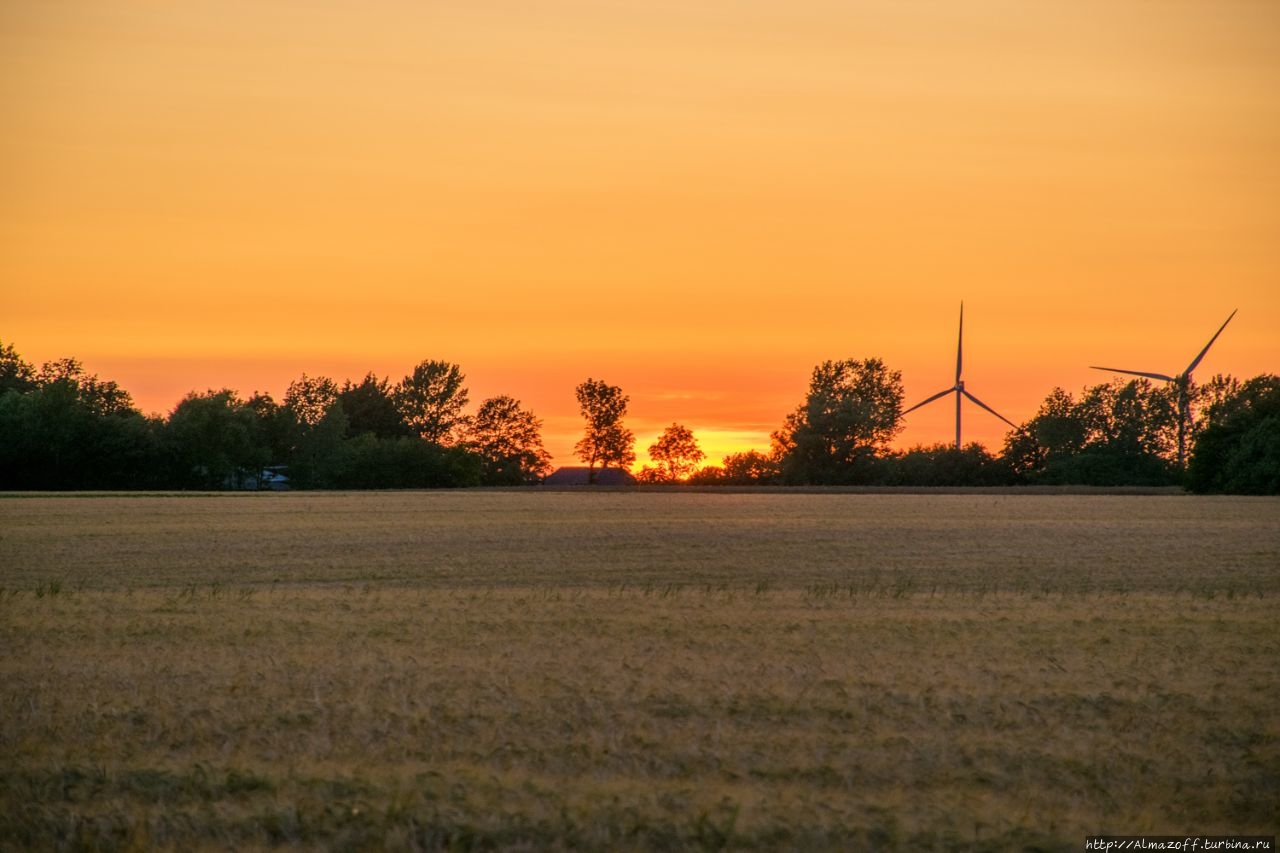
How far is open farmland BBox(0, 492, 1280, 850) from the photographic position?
10.3m

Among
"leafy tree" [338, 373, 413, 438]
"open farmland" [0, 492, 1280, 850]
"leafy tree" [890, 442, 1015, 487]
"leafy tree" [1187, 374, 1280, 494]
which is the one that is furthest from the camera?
"leafy tree" [338, 373, 413, 438]

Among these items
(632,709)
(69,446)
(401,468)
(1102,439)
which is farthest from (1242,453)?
(632,709)

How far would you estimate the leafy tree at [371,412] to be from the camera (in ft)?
536

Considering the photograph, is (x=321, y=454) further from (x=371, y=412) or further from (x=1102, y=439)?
(x=1102, y=439)

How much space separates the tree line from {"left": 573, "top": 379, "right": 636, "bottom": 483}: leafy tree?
190 mm

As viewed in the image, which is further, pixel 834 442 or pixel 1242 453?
pixel 834 442

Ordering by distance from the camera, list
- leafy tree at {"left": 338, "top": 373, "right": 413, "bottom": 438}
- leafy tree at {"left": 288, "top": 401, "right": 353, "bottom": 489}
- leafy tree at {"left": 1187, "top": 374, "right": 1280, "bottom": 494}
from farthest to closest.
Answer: leafy tree at {"left": 338, "top": 373, "right": 413, "bottom": 438} → leafy tree at {"left": 288, "top": 401, "right": 353, "bottom": 489} → leafy tree at {"left": 1187, "top": 374, "right": 1280, "bottom": 494}

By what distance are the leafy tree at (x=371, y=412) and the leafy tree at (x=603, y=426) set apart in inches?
1052

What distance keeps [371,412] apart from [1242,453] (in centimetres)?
10586

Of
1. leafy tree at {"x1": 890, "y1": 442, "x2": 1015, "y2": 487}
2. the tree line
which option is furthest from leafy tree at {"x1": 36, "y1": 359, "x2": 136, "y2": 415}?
leafy tree at {"x1": 890, "y1": 442, "x2": 1015, "y2": 487}

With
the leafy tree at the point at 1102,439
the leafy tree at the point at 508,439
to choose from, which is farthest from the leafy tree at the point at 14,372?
the leafy tree at the point at 1102,439

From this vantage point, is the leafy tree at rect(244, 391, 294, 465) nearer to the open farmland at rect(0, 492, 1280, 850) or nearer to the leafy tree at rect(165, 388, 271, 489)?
the leafy tree at rect(165, 388, 271, 489)

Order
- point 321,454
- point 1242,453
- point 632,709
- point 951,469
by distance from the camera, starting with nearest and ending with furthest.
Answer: point 632,709 → point 1242,453 → point 951,469 → point 321,454

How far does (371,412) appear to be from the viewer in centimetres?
16425
